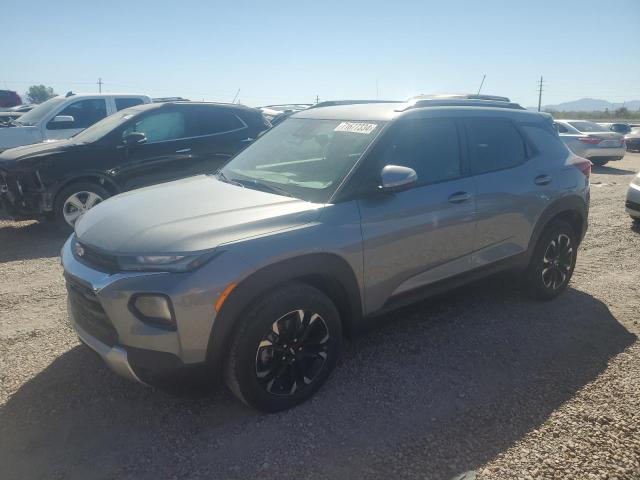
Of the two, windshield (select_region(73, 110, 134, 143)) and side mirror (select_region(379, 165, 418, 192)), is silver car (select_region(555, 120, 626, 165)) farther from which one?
side mirror (select_region(379, 165, 418, 192))

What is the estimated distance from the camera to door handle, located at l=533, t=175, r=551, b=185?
4.22 metres

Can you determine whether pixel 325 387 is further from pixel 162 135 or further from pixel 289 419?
pixel 162 135

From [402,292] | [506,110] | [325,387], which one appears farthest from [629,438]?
[506,110]

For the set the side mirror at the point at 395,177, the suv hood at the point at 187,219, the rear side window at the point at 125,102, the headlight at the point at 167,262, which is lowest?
the headlight at the point at 167,262

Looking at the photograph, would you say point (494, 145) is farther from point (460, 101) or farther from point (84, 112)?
point (84, 112)

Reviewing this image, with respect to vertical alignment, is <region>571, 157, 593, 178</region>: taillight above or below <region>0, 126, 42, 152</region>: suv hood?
below

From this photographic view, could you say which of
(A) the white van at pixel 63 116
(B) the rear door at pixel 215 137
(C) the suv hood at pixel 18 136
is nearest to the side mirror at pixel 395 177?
(B) the rear door at pixel 215 137

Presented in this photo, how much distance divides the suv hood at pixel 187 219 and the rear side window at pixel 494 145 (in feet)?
5.24

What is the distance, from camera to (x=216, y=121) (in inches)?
302

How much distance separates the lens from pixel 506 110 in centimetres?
430

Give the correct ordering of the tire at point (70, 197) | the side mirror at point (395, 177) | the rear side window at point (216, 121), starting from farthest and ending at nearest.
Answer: the rear side window at point (216, 121) < the tire at point (70, 197) < the side mirror at point (395, 177)

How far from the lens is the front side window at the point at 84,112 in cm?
988

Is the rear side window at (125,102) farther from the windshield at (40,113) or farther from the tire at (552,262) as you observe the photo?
the tire at (552,262)

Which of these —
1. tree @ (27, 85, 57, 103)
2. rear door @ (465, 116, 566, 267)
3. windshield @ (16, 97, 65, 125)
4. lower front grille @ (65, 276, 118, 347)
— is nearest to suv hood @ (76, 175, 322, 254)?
lower front grille @ (65, 276, 118, 347)
